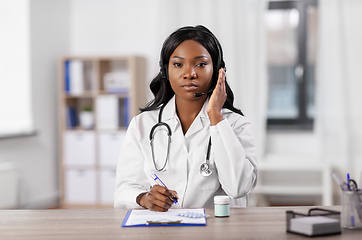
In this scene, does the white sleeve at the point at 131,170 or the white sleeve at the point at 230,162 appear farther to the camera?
the white sleeve at the point at 131,170

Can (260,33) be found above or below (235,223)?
above

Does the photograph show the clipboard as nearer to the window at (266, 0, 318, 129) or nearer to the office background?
the office background

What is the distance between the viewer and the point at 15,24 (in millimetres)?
4082

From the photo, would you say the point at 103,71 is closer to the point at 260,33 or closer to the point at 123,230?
the point at 260,33

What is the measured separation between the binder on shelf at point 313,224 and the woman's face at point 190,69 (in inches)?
23.8

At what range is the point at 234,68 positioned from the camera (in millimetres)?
4352

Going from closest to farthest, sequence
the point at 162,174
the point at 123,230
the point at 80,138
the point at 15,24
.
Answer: the point at 123,230
the point at 162,174
the point at 15,24
the point at 80,138

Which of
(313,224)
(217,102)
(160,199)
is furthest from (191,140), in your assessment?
(313,224)

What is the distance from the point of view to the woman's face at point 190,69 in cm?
160

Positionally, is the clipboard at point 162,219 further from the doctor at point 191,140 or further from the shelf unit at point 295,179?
the shelf unit at point 295,179

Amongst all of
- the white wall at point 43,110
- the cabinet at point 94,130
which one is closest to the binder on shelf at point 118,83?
the cabinet at point 94,130

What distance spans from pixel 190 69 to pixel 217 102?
154mm

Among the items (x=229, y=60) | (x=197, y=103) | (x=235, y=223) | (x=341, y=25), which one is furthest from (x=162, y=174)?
(x=341, y=25)

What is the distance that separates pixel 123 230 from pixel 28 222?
33cm
